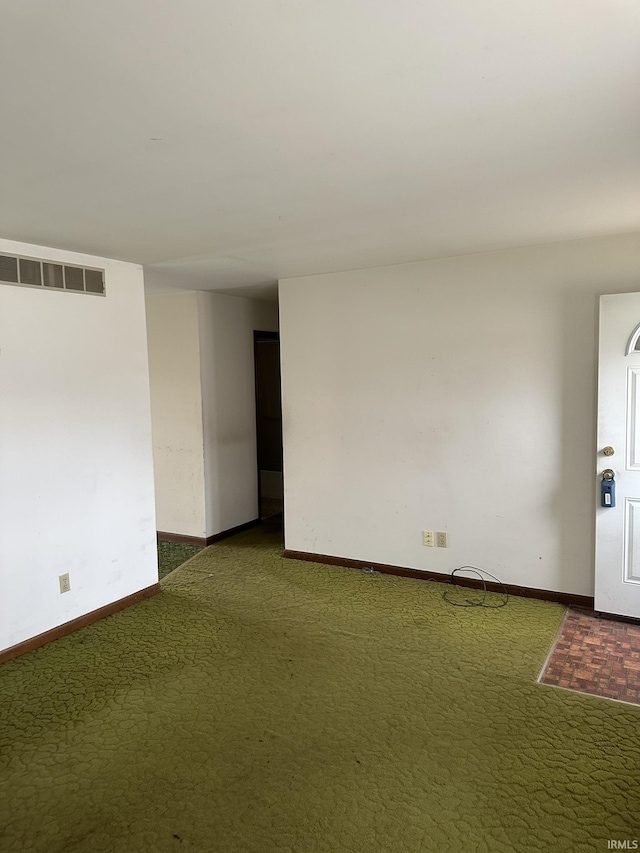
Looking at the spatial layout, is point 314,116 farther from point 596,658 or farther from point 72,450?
point 596,658

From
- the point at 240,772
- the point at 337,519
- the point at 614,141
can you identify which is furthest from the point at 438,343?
the point at 240,772

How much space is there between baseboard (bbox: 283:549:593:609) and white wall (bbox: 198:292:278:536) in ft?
3.39

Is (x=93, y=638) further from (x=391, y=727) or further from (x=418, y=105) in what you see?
(x=418, y=105)

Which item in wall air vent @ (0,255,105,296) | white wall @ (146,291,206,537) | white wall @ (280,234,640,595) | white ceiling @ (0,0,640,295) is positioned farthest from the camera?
white wall @ (146,291,206,537)

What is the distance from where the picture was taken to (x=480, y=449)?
420cm

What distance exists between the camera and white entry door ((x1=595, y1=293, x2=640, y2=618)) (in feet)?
11.7

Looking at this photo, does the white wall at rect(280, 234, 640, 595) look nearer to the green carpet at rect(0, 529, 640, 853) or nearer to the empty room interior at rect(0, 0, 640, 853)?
the empty room interior at rect(0, 0, 640, 853)

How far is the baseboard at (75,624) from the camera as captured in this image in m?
3.41

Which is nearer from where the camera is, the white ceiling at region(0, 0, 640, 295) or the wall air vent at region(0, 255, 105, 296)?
the white ceiling at region(0, 0, 640, 295)

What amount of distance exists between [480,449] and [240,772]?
266cm

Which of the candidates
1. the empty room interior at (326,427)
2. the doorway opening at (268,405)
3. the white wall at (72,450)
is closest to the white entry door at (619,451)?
the empty room interior at (326,427)

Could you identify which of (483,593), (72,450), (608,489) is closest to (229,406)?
(72,450)

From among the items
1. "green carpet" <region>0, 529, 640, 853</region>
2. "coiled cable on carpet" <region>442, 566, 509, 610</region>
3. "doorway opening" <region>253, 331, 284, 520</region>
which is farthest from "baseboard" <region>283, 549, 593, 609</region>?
"doorway opening" <region>253, 331, 284, 520</region>

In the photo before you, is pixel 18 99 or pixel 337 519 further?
pixel 337 519
